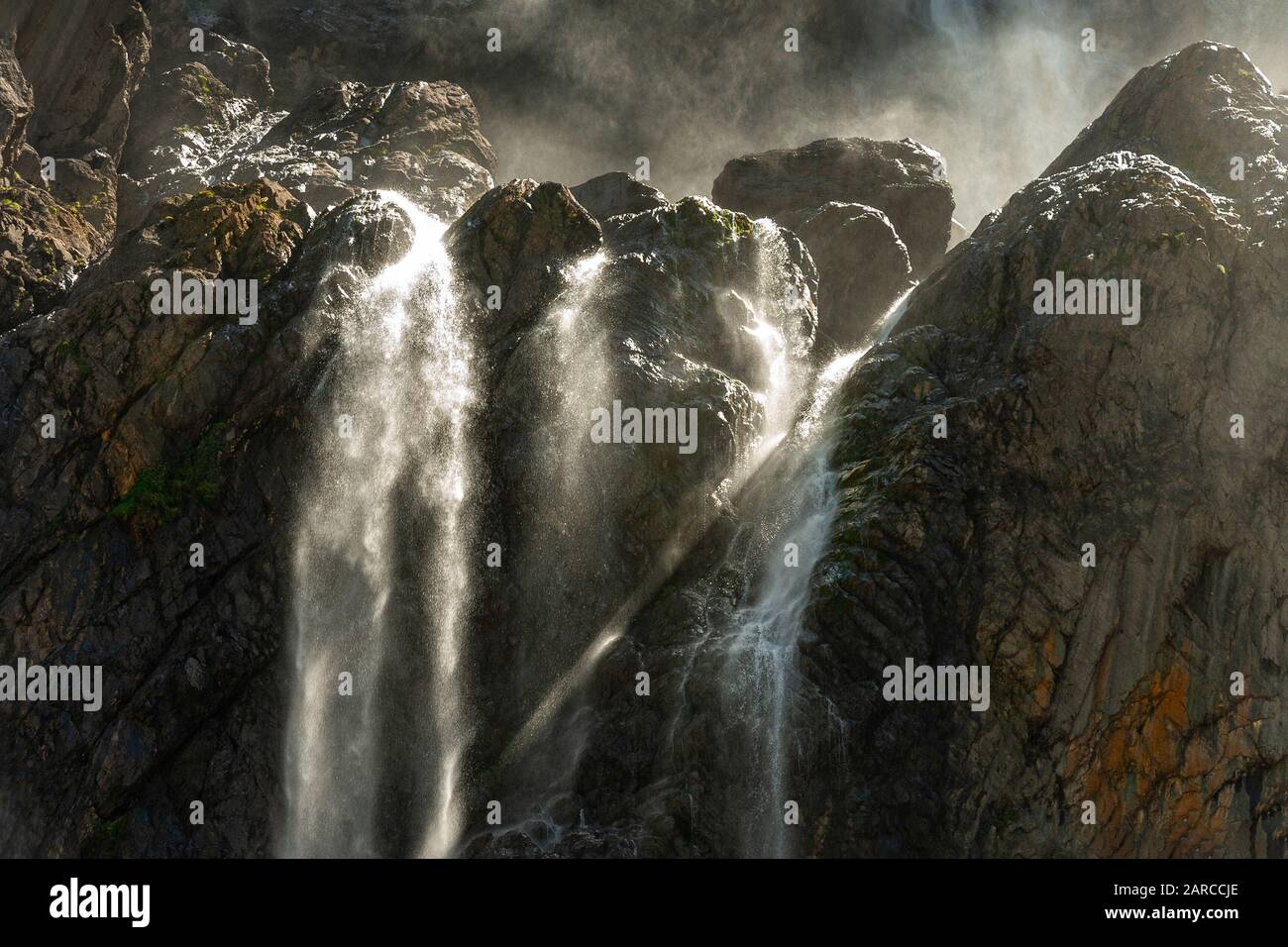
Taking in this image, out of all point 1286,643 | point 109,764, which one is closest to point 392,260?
point 109,764

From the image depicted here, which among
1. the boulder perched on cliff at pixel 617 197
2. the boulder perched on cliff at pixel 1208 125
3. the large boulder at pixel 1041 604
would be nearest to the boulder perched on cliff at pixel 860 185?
the boulder perched on cliff at pixel 617 197

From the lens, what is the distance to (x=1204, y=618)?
23.8 metres

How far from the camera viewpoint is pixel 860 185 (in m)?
42.9

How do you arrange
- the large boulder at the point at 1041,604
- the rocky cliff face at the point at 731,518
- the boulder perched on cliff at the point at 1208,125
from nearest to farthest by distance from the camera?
the large boulder at the point at 1041,604 < the rocky cliff face at the point at 731,518 < the boulder perched on cliff at the point at 1208,125

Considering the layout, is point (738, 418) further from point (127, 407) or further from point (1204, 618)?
point (127, 407)

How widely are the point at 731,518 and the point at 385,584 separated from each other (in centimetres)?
792

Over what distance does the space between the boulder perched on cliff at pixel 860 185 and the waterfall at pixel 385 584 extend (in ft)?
54.9

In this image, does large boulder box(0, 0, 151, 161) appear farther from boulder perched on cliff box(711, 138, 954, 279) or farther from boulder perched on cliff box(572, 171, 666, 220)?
boulder perched on cliff box(711, 138, 954, 279)

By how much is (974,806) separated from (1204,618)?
5.79 meters

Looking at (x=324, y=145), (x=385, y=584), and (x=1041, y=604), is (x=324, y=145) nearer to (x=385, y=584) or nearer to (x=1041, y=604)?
(x=385, y=584)

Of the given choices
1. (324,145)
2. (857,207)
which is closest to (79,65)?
(324,145)

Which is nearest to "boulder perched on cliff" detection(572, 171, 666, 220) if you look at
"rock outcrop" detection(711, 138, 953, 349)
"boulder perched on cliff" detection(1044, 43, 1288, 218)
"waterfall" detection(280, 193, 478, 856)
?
"rock outcrop" detection(711, 138, 953, 349)

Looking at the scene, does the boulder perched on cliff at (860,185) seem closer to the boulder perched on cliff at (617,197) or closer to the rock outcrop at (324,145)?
the boulder perched on cliff at (617,197)

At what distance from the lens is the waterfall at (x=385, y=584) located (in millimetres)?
25438
